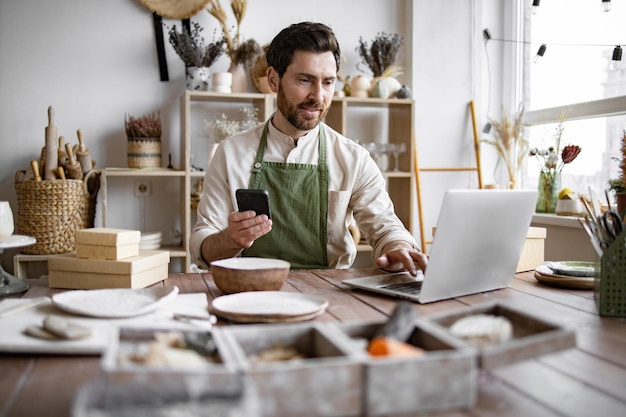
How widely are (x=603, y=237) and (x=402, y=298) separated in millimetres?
494

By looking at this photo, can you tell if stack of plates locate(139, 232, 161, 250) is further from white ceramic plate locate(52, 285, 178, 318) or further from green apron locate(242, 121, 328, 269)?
white ceramic plate locate(52, 285, 178, 318)

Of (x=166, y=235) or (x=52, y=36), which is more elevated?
(x=52, y=36)

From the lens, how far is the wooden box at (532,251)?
1888mm

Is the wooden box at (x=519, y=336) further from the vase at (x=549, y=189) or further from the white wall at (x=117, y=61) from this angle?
the white wall at (x=117, y=61)

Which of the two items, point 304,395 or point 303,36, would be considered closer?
point 304,395

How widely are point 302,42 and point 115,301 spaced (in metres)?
1.34

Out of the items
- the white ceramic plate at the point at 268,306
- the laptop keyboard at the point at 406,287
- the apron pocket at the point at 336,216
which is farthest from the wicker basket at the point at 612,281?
the apron pocket at the point at 336,216

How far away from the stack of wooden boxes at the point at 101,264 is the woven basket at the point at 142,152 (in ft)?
6.44

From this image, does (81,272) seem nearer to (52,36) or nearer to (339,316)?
(339,316)

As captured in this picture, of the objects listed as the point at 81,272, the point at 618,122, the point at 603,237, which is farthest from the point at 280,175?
the point at 618,122

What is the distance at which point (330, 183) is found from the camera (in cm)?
233

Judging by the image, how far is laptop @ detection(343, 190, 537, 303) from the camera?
130cm

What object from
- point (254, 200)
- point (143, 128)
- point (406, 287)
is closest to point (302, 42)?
point (254, 200)

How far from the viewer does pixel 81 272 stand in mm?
1507
